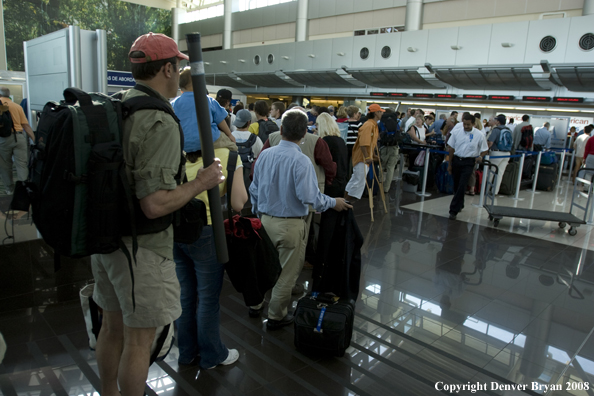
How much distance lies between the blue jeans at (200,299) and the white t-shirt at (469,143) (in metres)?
6.40

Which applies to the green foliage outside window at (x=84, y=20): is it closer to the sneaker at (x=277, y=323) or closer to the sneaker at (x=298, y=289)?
the sneaker at (x=298, y=289)

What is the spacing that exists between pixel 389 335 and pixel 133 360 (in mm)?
2212

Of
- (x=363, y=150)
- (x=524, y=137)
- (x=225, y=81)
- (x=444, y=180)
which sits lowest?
(x=444, y=180)

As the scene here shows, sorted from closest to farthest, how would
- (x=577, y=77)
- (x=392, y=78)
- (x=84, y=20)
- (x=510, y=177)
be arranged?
(x=510, y=177), (x=577, y=77), (x=392, y=78), (x=84, y=20)

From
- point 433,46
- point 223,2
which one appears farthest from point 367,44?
point 223,2

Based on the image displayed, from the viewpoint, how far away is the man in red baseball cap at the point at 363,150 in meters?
6.96

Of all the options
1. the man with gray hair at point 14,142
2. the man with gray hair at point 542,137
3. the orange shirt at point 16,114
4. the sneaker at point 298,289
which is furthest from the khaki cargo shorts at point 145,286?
the man with gray hair at point 542,137

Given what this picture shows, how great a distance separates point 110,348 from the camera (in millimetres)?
1907

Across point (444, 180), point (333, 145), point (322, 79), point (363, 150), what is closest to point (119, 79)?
point (333, 145)

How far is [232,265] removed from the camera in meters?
2.70

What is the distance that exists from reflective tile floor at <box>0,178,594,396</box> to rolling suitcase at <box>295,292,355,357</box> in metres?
0.11

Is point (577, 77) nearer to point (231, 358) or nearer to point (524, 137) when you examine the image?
point (524, 137)

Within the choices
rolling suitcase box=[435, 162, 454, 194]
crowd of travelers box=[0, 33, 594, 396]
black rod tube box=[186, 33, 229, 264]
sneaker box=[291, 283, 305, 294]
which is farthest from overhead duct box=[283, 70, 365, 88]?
black rod tube box=[186, 33, 229, 264]

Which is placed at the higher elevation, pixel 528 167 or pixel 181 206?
pixel 181 206
